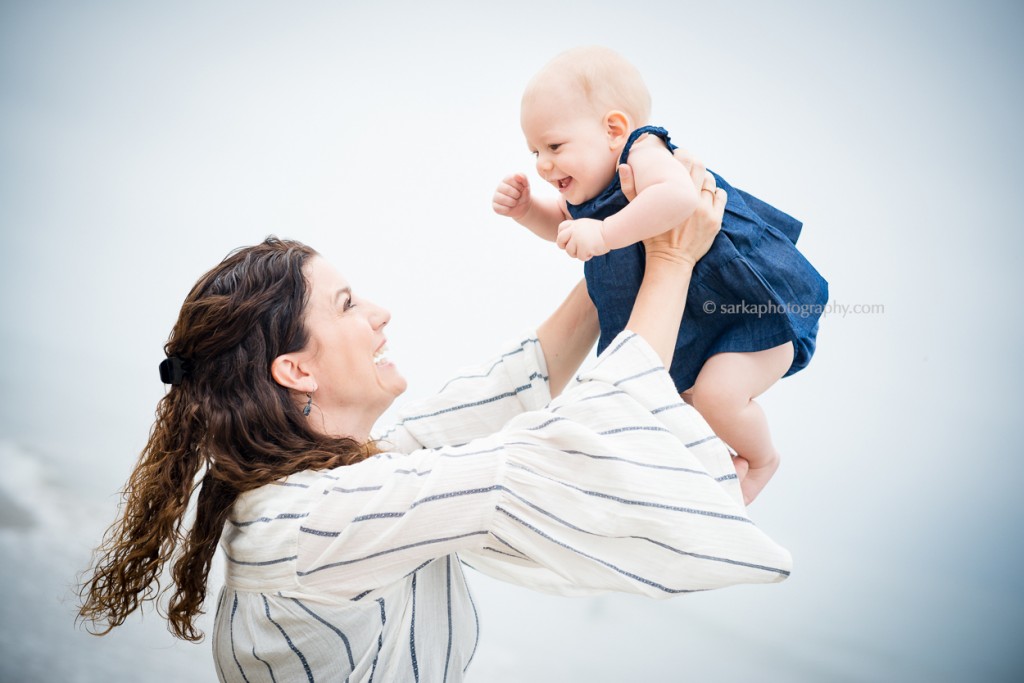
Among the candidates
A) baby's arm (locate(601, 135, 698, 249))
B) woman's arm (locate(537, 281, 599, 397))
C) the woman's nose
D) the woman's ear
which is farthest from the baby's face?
the woman's ear

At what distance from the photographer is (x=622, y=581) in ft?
2.79

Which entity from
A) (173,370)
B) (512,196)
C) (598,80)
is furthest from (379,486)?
(598,80)

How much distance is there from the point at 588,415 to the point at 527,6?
2246 millimetres

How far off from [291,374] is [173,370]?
0.16 metres

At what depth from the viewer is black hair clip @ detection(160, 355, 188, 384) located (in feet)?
3.44

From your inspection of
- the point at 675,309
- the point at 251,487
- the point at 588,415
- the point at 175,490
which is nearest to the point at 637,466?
the point at 588,415

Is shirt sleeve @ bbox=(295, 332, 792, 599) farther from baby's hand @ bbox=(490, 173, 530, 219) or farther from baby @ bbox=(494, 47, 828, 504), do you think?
baby's hand @ bbox=(490, 173, 530, 219)

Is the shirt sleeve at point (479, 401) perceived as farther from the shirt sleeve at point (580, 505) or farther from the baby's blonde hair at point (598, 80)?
the baby's blonde hair at point (598, 80)

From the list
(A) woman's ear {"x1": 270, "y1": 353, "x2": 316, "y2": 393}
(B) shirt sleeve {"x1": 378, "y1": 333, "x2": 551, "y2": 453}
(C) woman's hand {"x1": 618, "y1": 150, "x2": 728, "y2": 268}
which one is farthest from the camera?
(B) shirt sleeve {"x1": 378, "y1": 333, "x2": 551, "y2": 453}

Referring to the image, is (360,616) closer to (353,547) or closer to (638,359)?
(353,547)

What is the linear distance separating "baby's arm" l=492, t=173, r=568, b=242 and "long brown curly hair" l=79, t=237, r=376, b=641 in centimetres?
31

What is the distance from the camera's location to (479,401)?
121cm

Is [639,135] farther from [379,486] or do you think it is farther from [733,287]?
[379,486]

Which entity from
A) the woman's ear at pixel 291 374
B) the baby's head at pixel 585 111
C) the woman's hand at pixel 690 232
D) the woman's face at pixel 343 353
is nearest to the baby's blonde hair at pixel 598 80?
the baby's head at pixel 585 111
